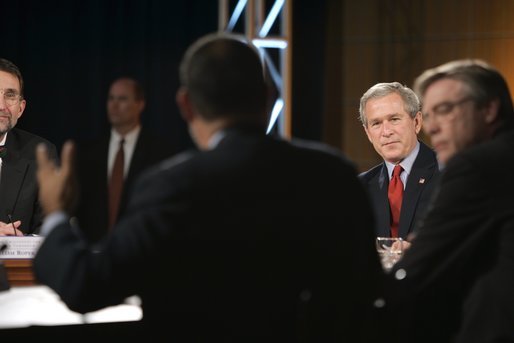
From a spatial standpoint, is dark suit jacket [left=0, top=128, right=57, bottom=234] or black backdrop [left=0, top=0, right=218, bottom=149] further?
black backdrop [left=0, top=0, right=218, bottom=149]

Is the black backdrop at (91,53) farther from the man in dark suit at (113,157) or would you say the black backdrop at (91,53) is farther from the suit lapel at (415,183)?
the man in dark suit at (113,157)

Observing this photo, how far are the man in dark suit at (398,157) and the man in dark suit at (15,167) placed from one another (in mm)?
1357

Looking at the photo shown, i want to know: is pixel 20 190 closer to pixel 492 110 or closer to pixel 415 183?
pixel 415 183

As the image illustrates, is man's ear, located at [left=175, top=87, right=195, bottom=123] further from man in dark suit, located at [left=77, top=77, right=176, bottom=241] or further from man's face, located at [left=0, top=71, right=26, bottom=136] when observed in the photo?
man's face, located at [left=0, top=71, right=26, bottom=136]

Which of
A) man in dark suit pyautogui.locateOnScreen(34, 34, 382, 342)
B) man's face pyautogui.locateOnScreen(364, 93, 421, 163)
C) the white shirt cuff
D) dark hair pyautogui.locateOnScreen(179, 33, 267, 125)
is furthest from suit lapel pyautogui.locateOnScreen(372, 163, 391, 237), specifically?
the white shirt cuff

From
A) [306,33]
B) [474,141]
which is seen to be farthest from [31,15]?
[474,141]

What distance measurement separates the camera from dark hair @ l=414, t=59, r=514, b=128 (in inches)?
77.2

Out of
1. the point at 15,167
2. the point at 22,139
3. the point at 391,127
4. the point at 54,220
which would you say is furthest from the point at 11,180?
the point at 54,220

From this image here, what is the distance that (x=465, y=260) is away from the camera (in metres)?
1.86

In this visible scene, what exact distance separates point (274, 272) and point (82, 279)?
35cm

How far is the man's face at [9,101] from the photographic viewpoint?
3.87m

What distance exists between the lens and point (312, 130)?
8.30m

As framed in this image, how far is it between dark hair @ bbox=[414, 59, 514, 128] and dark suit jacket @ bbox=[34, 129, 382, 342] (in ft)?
1.52

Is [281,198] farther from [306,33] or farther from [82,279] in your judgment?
[306,33]
